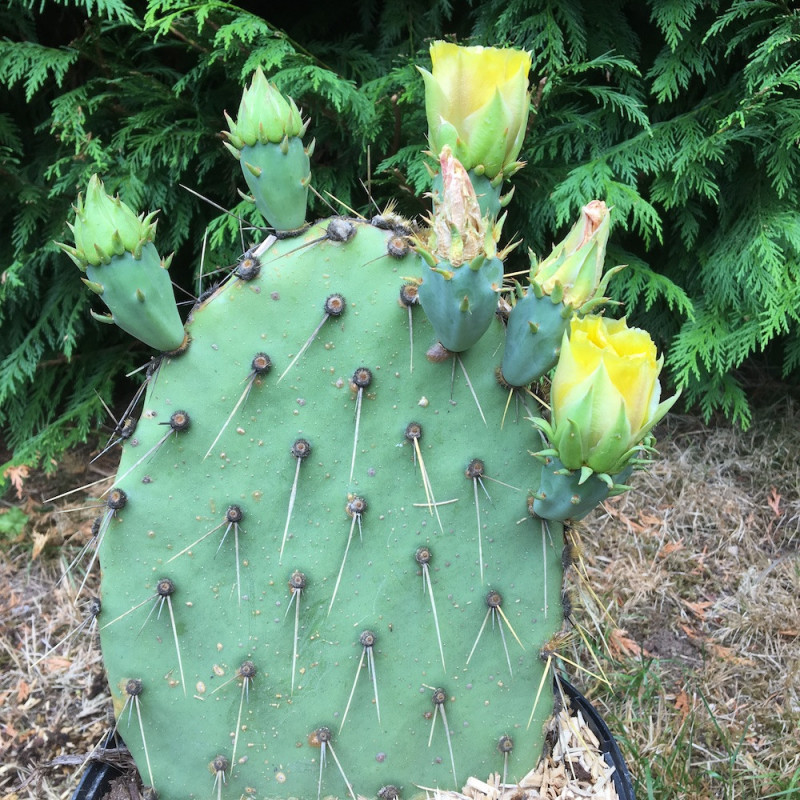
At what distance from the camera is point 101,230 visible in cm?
83

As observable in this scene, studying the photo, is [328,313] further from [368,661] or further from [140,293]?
[368,661]

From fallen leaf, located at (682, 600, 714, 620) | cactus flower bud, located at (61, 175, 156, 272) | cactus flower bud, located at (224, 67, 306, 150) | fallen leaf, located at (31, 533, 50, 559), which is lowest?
fallen leaf, located at (682, 600, 714, 620)

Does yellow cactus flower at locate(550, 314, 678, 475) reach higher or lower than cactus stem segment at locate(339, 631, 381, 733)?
higher

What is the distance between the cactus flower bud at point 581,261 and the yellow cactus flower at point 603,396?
0.05 meters

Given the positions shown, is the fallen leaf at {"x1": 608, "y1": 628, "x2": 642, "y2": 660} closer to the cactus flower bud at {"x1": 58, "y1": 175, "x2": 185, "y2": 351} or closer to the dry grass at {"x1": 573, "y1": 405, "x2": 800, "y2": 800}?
the dry grass at {"x1": 573, "y1": 405, "x2": 800, "y2": 800}

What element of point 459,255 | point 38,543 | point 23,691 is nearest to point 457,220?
A: point 459,255

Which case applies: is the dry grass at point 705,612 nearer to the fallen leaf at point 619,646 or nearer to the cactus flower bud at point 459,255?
the fallen leaf at point 619,646

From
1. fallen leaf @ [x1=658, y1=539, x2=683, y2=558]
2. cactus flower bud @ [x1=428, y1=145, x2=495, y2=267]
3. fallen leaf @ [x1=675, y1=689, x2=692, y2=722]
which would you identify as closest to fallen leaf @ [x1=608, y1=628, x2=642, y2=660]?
fallen leaf @ [x1=675, y1=689, x2=692, y2=722]

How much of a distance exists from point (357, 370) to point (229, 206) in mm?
1205

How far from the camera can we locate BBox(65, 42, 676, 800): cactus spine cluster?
98 cm

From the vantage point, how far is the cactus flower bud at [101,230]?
2.73 feet

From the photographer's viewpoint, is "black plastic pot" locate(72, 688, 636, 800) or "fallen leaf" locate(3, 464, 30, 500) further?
"fallen leaf" locate(3, 464, 30, 500)

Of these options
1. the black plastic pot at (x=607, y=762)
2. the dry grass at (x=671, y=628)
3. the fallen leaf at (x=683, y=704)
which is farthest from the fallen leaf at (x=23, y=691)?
the fallen leaf at (x=683, y=704)

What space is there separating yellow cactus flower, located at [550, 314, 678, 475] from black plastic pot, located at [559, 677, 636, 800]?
55cm
